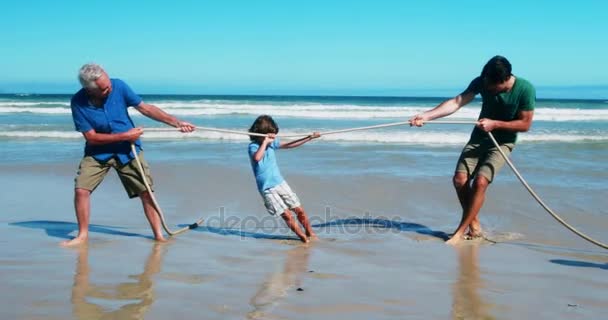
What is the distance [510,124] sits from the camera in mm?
5137

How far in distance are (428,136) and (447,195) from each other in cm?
771

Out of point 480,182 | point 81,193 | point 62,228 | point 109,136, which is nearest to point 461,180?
point 480,182

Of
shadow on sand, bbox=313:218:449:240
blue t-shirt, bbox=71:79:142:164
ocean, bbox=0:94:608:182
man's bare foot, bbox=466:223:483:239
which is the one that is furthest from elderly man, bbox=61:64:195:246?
ocean, bbox=0:94:608:182

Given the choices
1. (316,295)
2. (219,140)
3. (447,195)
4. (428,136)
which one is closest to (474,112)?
(428,136)

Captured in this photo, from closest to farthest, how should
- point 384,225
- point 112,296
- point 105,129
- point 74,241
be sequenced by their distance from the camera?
point 112,296, point 105,129, point 74,241, point 384,225

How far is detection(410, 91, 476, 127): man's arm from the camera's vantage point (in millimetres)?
5180

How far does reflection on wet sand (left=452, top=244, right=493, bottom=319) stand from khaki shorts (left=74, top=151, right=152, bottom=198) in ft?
8.99

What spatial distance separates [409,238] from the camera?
215 inches

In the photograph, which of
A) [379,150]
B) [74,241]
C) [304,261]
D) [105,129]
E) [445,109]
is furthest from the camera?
[379,150]

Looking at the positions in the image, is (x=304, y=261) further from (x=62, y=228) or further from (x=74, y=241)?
(x=62, y=228)

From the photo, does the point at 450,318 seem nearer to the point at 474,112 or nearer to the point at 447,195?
the point at 447,195

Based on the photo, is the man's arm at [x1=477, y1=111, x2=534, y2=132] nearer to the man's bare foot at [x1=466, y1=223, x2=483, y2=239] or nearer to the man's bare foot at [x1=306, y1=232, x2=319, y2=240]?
the man's bare foot at [x1=466, y1=223, x2=483, y2=239]

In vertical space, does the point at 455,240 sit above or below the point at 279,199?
below

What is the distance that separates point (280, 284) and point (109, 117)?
206cm
